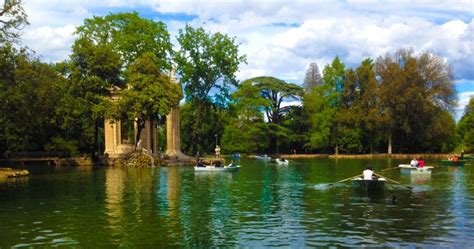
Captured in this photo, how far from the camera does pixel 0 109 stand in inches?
2047

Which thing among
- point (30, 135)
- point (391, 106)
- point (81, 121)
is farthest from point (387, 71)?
point (30, 135)

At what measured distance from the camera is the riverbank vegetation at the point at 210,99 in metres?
63.9

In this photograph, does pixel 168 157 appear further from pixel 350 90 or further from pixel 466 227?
pixel 466 227

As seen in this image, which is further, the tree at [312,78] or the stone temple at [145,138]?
the tree at [312,78]

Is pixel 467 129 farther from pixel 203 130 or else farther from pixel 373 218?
pixel 373 218

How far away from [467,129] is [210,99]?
61.4 m

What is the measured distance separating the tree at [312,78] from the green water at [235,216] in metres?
86.8

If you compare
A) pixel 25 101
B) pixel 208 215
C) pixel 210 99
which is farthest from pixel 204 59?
pixel 208 215

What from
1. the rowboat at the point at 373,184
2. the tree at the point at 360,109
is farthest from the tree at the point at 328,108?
the rowboat at the point at 373,184

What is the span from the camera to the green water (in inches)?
688

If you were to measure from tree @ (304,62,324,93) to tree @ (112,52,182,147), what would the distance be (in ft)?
204

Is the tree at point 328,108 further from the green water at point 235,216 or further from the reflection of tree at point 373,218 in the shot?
the reflection of tree at point 373,218

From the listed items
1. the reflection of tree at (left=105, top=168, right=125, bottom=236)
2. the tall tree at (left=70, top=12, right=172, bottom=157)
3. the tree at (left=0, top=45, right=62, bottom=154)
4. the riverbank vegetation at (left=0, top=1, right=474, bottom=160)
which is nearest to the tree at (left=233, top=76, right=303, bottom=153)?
the riverbank vegetation at (left=0, top=1, right=474, bottom=160)

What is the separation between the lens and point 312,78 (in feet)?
401
